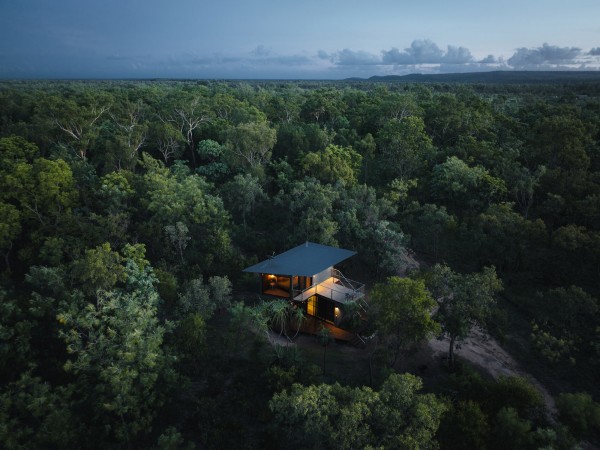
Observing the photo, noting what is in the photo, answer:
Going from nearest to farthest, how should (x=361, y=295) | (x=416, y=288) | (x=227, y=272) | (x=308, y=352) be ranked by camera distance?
(x=416, y=288)
(x=308, y=352)
(x=361, y=295)
(x=227, y=272)

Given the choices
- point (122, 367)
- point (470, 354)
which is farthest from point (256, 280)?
point (470, 354)

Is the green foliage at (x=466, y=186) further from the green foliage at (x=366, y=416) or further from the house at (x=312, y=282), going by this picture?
the green foliage at (x=366, y=416)

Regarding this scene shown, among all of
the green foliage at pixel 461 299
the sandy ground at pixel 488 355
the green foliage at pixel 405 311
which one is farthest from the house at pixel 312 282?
the sandy ground at pixel 488 355

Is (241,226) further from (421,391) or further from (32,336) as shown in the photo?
(421,391)

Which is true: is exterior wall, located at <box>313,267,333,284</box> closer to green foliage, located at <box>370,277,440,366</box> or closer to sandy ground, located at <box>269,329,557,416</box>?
sandy ground, located at <box>269,329,557,416</box>

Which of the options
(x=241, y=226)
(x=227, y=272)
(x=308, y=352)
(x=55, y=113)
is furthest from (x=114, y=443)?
(x=55, y=113)

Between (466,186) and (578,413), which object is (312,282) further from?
(466,186)
